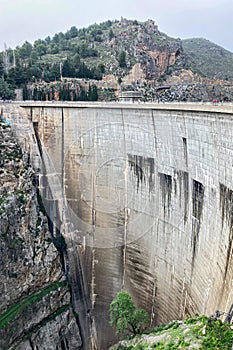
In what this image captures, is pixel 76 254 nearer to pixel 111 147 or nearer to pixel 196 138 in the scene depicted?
pixel 111 147

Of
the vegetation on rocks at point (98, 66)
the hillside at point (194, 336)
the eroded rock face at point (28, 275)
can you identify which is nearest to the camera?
the hillside at point (194, 336)

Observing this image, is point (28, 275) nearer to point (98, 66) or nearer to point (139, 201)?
point (139, 201)

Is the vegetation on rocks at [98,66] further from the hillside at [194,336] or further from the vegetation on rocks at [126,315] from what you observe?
the hillside at [194,336]

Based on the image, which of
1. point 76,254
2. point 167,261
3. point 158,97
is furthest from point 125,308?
point 158,97

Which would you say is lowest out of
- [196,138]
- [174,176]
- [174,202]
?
[174,202]

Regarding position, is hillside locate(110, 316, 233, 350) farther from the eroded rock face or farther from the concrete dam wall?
the eroded rock face

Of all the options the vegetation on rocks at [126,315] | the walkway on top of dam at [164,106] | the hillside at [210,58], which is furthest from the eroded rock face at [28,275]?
the hillside at [210,58]
